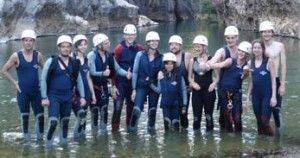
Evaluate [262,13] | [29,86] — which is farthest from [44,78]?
[262,13]

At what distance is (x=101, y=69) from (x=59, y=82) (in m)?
1.43

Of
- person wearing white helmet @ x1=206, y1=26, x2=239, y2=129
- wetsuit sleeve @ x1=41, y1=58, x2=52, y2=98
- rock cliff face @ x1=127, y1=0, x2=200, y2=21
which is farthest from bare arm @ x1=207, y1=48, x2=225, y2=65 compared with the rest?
rock cliff face @ x1=127, y1=0, x2=200, y2=21

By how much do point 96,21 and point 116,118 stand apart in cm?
4388

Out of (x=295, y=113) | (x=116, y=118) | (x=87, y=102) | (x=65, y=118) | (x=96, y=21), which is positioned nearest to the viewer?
(x=65, y=118)

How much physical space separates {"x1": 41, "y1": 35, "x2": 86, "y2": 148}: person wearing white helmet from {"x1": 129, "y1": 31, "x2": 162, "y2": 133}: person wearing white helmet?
1479 mm

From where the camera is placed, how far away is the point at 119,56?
12.2 metres

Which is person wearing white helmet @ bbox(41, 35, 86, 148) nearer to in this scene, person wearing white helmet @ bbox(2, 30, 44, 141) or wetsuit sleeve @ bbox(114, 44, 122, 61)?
person wearing white helmet @ bbox(2, 30, 44, 141)

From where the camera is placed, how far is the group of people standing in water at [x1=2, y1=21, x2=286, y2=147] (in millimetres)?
10844

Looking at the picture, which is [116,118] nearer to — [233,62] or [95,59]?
[95,59]

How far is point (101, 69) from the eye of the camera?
11.9 m

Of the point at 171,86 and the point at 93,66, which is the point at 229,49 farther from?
the point at 93,66

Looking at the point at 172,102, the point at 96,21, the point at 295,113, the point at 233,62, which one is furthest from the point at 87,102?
the point at 96,21

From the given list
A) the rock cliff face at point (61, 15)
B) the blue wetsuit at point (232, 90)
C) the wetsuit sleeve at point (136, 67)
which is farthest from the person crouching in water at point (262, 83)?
the rock cliff face at point (61, 15)

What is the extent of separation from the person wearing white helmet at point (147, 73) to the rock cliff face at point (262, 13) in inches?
1137
